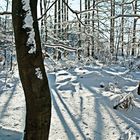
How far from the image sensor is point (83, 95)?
9828 millimetres

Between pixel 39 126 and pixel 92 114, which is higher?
pixel 39 126

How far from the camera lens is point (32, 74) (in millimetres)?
4133

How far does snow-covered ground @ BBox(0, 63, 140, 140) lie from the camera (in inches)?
270

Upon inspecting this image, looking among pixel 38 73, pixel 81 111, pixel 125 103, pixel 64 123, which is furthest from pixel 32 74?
pixel 125 103

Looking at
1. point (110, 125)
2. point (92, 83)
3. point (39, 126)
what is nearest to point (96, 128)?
point (110, 125)

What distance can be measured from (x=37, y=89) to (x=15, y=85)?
7.06m

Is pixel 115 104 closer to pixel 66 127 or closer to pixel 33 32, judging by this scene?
pixel 66 127

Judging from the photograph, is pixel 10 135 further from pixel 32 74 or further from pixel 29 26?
pixel 29 26

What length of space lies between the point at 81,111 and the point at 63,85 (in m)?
2.82

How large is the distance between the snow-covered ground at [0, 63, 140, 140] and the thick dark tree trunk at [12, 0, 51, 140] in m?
1.87

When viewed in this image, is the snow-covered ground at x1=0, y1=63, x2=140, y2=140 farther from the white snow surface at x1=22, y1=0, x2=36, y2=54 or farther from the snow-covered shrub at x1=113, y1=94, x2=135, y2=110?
the white snow surface at x1=22, y1=0, x2=36, y2=54

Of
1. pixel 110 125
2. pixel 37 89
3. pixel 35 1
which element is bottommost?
pixel 110 125

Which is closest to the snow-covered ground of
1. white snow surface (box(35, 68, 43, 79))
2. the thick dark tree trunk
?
the thick dark tree trunk

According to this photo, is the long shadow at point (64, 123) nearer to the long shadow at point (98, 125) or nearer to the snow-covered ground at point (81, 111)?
the snow-covered ground at point (81, 111)
